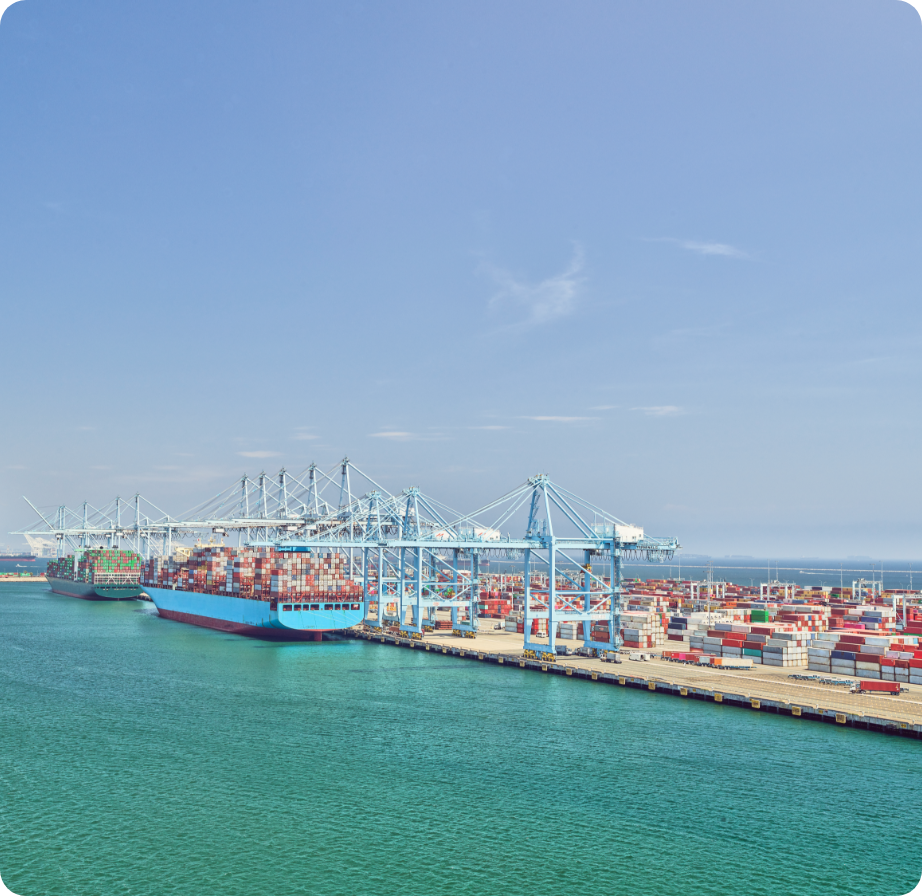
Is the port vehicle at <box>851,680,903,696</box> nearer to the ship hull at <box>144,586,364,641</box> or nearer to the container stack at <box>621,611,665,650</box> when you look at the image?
the container stack at <box>621,611,665,650</box>

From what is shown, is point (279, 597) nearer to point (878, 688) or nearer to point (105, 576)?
point (878, 688)

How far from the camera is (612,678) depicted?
5038 cm

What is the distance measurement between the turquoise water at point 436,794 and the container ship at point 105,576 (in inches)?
3419

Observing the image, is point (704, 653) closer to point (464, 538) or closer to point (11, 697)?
point (464, 538)

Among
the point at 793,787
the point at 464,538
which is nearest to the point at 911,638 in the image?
the point at 464,538

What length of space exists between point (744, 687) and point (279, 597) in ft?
134

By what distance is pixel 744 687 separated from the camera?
46.6m

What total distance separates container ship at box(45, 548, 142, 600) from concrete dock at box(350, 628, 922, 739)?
82326mm

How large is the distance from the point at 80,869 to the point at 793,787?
23.1 meters

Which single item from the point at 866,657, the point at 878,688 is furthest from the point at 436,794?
the point at 866,657

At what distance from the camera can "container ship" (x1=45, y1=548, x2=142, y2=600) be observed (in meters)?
131

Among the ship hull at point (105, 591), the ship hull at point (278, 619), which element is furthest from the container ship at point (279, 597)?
the ship hull at point (105, 591)

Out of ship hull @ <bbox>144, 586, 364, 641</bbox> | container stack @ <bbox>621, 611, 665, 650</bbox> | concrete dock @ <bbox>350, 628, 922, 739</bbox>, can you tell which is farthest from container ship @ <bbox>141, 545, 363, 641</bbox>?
container stack @ <bbox>621, 611, 665, 650</bbox>

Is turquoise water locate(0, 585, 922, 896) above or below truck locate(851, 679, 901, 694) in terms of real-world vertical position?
below
